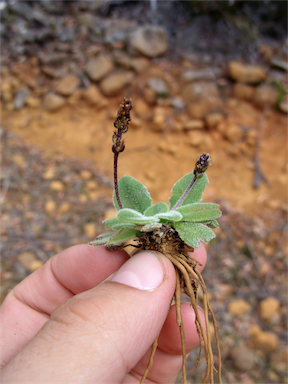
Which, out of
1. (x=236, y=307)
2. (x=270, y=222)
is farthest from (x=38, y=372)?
(x=270, y=222)

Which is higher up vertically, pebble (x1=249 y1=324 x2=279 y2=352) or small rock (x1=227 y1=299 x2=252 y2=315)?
small rock (x1=227 y1=299 x2=252 y2=315)

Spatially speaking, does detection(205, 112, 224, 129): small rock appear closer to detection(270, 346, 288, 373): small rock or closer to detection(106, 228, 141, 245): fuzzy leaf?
detection(270, 346, 288, 373): small rock

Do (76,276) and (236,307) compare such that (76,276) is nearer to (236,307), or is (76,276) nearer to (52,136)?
(236,307)

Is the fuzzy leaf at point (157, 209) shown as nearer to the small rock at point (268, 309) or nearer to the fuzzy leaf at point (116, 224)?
the fuzzy leaf at point (116, 224)

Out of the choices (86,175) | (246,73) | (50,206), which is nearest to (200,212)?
(50,206)

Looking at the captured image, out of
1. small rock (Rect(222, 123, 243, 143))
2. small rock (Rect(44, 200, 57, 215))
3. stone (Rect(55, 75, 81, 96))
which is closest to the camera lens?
small rock (Rect(44, 200, 57, 215))

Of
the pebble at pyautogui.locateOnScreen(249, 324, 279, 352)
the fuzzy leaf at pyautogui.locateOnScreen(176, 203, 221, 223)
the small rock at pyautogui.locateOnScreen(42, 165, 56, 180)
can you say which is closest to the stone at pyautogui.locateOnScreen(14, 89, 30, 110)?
the small rock at pyautogui.locateOnScreen(42, 165, 56, 180)

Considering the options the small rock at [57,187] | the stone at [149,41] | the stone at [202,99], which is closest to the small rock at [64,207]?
the small rock at [57,187]
